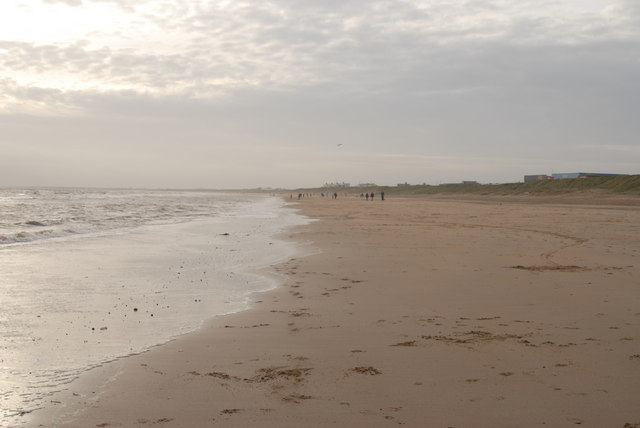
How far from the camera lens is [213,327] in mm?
6082

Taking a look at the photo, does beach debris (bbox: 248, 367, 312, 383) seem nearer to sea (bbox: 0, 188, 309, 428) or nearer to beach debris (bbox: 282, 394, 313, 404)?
beach debris (bbox: 282, 394, 313, 404)

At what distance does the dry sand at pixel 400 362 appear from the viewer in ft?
12.1

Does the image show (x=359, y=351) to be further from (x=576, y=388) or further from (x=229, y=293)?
(x=229, y=293)

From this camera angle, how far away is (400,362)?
4.75 meters

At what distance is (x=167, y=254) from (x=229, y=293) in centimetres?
500

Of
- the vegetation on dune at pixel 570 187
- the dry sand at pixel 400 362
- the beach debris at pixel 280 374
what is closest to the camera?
the dry sand at pixel 400 362

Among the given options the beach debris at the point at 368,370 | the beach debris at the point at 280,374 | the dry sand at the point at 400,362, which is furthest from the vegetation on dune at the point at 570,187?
the beach debris at the point at 280,374

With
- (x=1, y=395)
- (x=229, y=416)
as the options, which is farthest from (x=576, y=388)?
(x=1, y=395)

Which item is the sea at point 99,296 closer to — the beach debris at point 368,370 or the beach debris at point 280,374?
the beach debris at point 280,374

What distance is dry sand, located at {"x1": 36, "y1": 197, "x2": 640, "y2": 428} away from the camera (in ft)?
12.1

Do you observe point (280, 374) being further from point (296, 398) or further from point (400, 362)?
→ point (400, 362)

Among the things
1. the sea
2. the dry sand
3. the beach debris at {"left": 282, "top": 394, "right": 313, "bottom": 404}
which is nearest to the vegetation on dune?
the sea

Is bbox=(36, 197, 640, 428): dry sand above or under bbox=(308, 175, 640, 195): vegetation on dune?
under

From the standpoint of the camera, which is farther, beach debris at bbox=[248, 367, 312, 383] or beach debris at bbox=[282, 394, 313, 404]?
beach debris at bbox=[248, 367, 312, 383]
